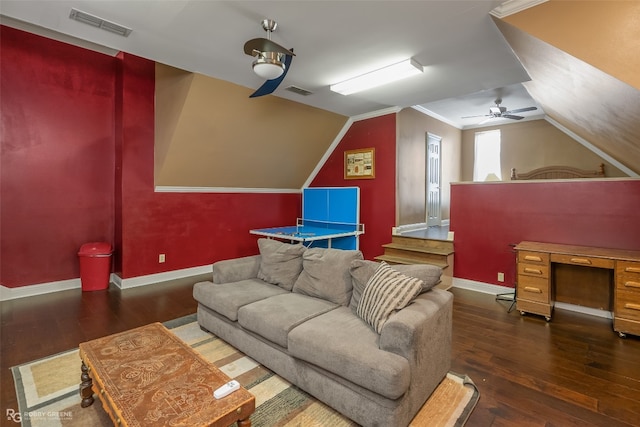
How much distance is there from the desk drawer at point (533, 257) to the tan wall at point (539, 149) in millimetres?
4126

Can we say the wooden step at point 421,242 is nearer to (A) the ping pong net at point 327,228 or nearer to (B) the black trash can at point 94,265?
(A) the ping pong net at point 327,228

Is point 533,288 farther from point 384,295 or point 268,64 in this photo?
point 268,64

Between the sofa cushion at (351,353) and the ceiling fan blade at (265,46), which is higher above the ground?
the ceiling fan blade at (265,46)

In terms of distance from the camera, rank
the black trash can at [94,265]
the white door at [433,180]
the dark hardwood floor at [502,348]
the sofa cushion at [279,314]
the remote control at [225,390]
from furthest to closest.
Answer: the white door at [433,180] → the black trash can at [94,265] → the sofa cushion at [279,314] → the dark hardwood floor at [502,348] → the remote control at [225,390]

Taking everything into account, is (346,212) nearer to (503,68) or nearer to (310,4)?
(503,68)

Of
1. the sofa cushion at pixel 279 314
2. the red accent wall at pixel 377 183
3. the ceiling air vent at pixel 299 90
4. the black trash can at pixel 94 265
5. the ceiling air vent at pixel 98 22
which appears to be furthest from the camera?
the red accent wall at pixel 377 183

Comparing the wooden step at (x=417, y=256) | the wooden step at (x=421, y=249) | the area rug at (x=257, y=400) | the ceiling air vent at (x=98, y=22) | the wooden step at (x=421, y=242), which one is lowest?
the area rug at (x=257, y=400)

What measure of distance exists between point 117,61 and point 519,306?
6.17 metres

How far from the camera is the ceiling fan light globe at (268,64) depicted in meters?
2.41

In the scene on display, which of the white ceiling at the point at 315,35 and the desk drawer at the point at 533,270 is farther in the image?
the desk drawer at the point at 533,270

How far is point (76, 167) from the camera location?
4.22 m

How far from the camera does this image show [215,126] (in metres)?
4.48

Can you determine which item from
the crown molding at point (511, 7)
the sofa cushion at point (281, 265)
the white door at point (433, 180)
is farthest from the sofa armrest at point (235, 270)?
the white door at point (433, 180)

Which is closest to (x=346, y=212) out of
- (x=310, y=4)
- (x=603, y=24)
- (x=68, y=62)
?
(x=310, y=4)
